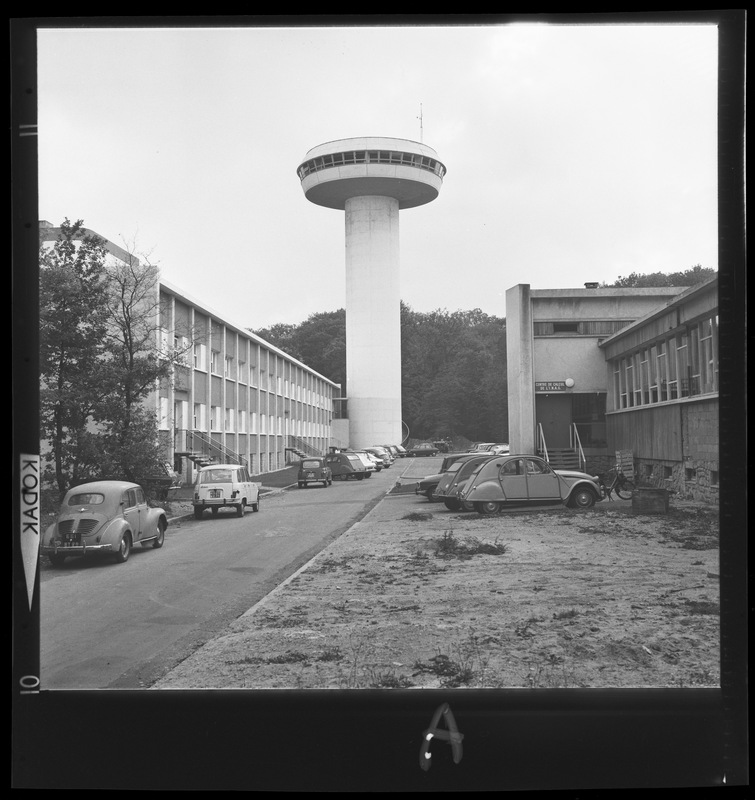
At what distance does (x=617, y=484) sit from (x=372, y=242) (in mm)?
2732

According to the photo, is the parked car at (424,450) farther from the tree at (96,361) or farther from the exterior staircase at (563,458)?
the tree at (96,361)

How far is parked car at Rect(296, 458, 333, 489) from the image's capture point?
6.52 metres

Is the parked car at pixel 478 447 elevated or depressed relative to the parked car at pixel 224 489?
elevated

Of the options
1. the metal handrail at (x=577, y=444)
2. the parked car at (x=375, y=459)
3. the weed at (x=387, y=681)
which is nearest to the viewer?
the weed at (x=387, y=681)

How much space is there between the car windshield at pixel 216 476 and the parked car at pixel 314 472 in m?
0.85

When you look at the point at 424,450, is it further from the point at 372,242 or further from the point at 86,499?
the point at 86,499

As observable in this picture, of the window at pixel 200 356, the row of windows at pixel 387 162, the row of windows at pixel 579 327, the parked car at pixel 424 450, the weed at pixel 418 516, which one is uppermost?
the row of windows at pixel 387 162

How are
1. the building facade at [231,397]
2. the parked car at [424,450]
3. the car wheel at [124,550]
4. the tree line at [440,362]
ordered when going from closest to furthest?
the car wheel at [124,550], the building facade at [231,397], the tree line at [440,362], the parked car at [424,450]

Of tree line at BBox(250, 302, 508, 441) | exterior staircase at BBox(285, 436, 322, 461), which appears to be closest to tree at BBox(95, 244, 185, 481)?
tree line at BBox(250, 302, 508, 441)

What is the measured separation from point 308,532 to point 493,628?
1.70 m

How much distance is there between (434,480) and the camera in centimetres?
594

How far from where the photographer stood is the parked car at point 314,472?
6.52m

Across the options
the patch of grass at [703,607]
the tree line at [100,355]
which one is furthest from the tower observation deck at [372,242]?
the patch of grass at [703,607]

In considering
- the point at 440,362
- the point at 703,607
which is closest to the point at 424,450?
the point at 440,362
